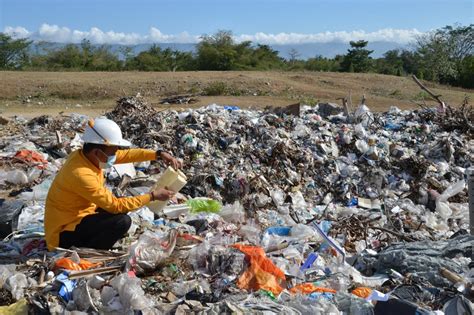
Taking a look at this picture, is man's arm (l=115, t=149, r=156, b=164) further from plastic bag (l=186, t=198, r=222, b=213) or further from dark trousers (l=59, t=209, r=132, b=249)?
plastic bag (l=186, t=198, r=222, b=213)

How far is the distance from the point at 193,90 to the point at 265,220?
10465 millimetres

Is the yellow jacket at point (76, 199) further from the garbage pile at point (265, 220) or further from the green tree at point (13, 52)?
the green tree at point (13, 52)

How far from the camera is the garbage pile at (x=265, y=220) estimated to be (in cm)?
333

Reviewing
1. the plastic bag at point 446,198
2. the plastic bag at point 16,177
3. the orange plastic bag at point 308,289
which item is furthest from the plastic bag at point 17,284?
the plastic bag at point 446,198

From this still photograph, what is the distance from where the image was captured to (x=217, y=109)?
9539 mm

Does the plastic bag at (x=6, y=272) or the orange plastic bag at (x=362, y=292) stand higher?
the orange plastic bag at (x=362, y=292)

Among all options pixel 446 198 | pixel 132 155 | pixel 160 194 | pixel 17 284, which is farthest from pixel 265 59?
pixel 17 284

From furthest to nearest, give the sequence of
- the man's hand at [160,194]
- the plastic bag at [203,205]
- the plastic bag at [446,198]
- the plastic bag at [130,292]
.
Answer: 1. the plastic bag at [446,198]
2. the plastic bag at [203,205]
3. the man's hand at [160,194]
4. the plastic bag at [130,292]

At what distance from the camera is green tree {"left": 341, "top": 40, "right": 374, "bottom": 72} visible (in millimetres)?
26969

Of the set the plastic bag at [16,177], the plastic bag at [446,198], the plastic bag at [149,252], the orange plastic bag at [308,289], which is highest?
the plastic bag at [149,252]

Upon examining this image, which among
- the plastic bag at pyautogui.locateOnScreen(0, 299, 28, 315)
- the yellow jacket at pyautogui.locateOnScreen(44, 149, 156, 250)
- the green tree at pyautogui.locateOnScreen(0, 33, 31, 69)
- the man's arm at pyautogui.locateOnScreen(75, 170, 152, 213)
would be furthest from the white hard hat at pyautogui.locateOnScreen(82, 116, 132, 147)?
the green tree at pyautogui.locateOnScreen(0, 33, 31, 69)

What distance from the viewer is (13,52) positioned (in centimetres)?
2431

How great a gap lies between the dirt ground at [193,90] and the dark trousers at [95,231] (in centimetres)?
894

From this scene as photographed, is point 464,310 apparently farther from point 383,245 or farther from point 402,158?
point 402,158
